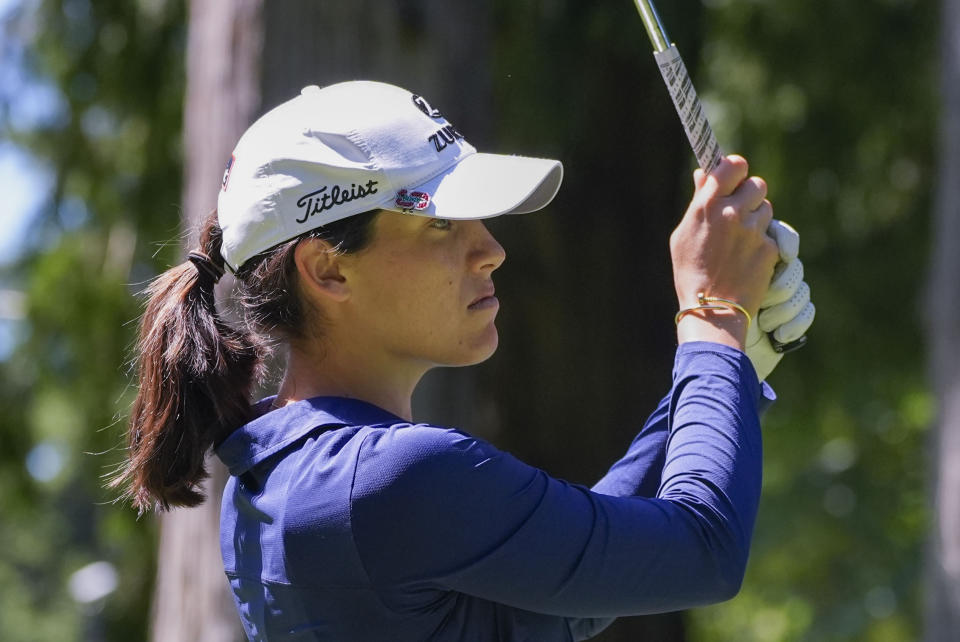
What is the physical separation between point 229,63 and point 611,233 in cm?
195

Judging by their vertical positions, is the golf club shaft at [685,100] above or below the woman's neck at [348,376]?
above

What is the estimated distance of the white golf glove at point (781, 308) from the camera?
1.82 m

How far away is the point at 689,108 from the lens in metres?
1.80

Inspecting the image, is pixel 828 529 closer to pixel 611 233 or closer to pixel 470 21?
pixel 611 233

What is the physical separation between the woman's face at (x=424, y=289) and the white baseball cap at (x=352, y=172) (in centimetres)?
6

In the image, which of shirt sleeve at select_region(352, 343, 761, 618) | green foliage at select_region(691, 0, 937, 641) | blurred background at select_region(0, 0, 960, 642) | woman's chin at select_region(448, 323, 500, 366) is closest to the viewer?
shirt sleeve at select_region(352, 343, 761, 618)

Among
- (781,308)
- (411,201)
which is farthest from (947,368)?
(411,201)

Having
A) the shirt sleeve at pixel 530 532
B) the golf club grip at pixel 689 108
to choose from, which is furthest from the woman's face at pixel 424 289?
the golf club grip at pixel 689 108

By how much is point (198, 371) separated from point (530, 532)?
0.55 metres

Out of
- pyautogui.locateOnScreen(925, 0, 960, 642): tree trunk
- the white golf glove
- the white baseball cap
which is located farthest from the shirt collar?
pyautogui.locateOnScreen(925, 0, 960, 642): tree trunk

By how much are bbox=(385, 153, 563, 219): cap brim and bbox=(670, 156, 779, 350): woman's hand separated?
22 centimetres

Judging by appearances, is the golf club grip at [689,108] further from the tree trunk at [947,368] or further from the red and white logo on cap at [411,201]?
the tree trunk at [947,368]

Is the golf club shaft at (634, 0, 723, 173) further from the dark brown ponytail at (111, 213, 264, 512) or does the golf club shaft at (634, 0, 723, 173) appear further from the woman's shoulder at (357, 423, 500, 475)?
the dark brown ponytail at (111, 213, 264, 512)

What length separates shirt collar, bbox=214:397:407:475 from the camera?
5.37 feet
